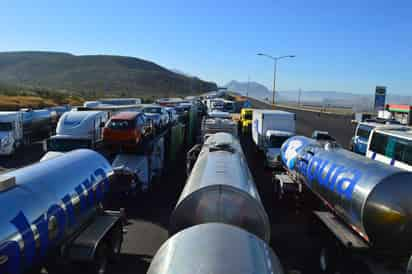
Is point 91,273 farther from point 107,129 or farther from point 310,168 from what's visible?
point 107,129

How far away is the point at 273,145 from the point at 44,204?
1606cm

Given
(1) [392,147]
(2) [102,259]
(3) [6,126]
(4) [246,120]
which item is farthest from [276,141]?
(3) [6,126]

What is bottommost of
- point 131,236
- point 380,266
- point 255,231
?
point 131,236

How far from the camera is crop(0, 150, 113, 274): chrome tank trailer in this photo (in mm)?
5176

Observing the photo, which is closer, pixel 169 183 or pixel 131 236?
pixel 131 236

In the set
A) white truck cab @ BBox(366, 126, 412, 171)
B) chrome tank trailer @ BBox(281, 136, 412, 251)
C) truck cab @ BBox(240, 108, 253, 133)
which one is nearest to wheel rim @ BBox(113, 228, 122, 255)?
chrome tank trailer @ BBox(281, 136, 412, 251)

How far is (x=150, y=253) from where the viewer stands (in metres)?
9.87

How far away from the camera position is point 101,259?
312 inches

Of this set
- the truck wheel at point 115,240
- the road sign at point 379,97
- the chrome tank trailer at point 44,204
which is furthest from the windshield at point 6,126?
the road sign at point 379,97

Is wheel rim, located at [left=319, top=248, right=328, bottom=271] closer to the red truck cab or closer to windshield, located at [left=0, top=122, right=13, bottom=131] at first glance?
the red truck cab

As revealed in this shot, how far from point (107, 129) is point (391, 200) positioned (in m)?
12.3

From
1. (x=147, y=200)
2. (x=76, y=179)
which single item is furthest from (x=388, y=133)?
(x=76, y=179)

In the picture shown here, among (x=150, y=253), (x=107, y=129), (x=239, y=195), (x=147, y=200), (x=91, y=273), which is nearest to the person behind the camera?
(x=239, y=195)

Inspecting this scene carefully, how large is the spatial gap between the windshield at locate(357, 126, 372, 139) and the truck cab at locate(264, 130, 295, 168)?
4647 millimetres
